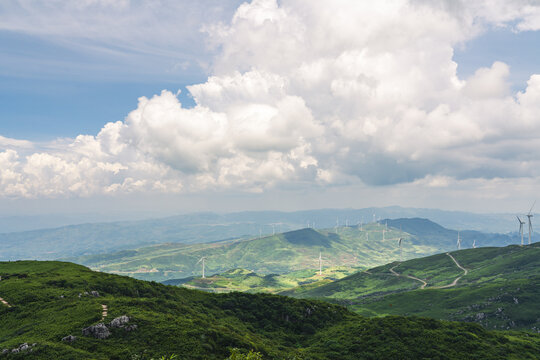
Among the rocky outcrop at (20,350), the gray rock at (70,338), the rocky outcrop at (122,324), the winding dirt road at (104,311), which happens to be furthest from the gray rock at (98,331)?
the rocky outcrop at (20,350)

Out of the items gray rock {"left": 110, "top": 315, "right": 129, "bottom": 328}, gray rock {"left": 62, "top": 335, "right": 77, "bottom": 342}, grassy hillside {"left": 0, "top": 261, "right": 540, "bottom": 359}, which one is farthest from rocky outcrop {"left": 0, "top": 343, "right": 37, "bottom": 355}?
gray rock {"left": 110, "top": 315, "right": 129, "bottom": 328}

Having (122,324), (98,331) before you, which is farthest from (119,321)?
(98,331)

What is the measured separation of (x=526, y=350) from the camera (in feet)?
410

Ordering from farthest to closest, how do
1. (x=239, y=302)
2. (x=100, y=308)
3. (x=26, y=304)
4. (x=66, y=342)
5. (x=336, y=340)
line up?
(x=239, y=302)
(x=336, y=340)
(x=26, y=304)
(x=100, y=308)
(x=66, y=342)

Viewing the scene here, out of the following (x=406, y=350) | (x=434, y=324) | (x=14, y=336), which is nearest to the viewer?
(x=14, y=336)

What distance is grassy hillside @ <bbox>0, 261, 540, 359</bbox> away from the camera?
75062 millimetres

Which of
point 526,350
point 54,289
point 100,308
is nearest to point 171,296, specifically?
point 54,289

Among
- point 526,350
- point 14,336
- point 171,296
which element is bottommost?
point 526,350

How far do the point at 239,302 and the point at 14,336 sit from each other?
318 ft

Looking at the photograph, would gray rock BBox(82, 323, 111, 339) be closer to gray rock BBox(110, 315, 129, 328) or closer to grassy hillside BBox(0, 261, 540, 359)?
grassy hillside BBox(0, 261, 540, 359)

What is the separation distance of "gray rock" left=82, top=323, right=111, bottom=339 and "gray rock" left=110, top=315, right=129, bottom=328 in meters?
1.97

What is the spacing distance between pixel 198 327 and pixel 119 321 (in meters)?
20.7

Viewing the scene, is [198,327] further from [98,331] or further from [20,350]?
[20,350]

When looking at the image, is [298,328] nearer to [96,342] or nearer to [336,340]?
[336,340]
